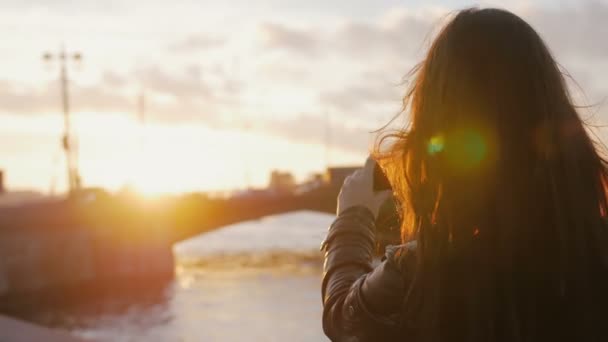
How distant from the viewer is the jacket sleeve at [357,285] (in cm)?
159

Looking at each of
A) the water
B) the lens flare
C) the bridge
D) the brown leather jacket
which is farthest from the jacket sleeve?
the bridge

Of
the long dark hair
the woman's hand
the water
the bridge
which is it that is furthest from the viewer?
the bridge

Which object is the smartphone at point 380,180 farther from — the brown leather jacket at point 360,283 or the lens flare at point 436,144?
the lens flare at point 436,144

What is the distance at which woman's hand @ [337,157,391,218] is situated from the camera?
1.72m

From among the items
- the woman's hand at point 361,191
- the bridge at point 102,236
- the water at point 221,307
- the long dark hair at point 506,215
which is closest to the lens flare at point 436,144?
the long dark hair at point 506,215

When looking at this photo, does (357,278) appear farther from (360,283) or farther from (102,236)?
(102,236)

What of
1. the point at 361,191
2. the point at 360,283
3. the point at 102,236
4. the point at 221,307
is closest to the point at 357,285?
the point at 360,283

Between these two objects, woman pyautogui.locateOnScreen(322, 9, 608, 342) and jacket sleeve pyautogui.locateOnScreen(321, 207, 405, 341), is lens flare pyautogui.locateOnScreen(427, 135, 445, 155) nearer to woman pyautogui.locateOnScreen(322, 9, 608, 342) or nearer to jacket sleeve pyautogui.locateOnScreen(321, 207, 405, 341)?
woman pyautogui.locateOnScreen(322, 9, 608, 342)

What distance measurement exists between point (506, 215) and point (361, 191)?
304 millimetres

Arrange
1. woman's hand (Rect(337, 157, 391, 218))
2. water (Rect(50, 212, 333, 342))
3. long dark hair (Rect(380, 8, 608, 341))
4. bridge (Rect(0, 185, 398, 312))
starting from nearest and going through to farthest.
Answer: long dark hair (Rect(380, 8, 608, 341))
woman's hand (Rect(337, 157, 391, 218))
water (Rect(50, 212, 333, 342))
bridge (Rect(0, 185, 398, 312))

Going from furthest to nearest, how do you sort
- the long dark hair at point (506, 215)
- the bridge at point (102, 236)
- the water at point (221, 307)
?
the bridge at point (102, 236) < the water at point (221, 307) < the long dark hair at point (506, 215)

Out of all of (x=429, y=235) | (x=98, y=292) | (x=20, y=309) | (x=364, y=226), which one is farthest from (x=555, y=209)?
(x=98, y=292)

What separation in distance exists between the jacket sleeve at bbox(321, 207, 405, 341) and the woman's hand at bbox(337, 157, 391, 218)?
0.01m

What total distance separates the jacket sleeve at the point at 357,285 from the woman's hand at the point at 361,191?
14 mm
